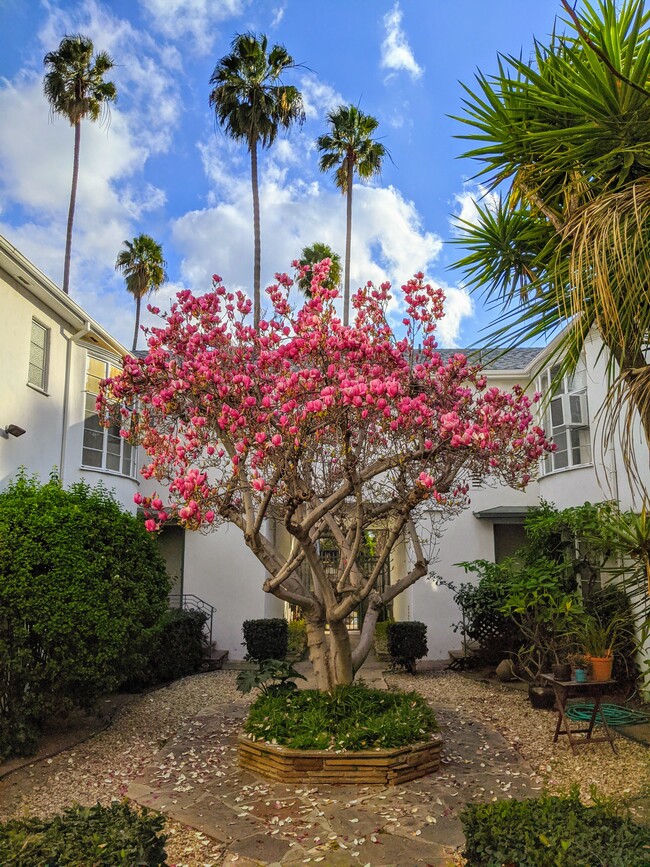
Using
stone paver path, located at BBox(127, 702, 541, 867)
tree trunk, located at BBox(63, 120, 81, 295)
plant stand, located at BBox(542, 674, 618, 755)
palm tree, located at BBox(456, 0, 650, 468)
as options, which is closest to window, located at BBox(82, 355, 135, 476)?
stone paver path, located at BBox(127, 702, 541, 867)

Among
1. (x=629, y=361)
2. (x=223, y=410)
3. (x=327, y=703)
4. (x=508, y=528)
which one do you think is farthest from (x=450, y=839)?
(x=508, y=528)

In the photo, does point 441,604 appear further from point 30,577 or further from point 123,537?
point 30,577

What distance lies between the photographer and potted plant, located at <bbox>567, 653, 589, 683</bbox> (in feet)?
22.6

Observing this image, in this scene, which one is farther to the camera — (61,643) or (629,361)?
(61,643)

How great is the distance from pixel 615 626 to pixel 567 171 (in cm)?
643

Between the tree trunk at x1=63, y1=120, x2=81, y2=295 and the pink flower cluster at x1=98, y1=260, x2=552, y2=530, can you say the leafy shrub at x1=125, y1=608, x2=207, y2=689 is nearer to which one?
the pink flower cluster at x1=98, y1=260, x2=552, y2=530

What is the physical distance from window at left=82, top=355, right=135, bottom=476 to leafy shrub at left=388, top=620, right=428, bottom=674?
663 centimetres

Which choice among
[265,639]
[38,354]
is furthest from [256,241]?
[265,639]

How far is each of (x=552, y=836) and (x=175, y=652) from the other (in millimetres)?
9584

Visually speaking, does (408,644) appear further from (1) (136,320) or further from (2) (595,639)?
(1) (136,320)

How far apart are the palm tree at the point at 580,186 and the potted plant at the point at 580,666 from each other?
4.00 meters

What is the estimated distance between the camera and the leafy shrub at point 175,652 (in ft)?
35.4

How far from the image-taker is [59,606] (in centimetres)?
651

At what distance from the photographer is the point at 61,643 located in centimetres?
663
